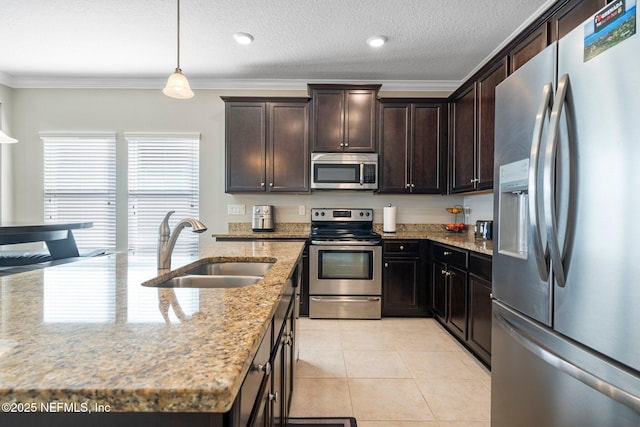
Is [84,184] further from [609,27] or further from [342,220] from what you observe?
[609,27]

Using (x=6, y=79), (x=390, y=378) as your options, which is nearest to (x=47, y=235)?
(x=6, y=79)

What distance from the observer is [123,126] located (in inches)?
149

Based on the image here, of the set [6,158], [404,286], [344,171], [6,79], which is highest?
[6,79]

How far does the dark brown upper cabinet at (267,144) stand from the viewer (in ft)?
11.5

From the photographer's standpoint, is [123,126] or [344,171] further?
[123,126]

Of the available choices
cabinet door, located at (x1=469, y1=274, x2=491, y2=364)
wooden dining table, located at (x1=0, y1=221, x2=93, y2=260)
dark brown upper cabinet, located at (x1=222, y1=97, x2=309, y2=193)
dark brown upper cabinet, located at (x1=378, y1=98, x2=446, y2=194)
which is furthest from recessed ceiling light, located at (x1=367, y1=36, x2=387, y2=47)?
wooden dining table, located at (x1=0, y1=221, x2=93, y2=260)

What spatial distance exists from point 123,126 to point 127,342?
4.00 meters

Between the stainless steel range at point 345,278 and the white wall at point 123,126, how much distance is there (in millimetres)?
713

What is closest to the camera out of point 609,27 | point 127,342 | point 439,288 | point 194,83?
point 127,342

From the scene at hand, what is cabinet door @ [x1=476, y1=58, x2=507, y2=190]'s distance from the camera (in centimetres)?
255

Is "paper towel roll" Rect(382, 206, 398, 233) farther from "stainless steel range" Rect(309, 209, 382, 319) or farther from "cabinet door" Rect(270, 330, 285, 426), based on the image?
"cabinet door" Rect(270, 330, 285, 426)

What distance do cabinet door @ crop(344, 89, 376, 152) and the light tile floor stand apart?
1928mm

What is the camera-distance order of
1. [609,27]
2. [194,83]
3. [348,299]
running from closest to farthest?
[609,27]
[348,299]
[194,83]

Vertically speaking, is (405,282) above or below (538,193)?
below
